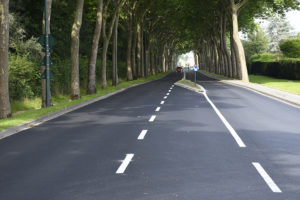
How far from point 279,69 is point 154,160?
148 feet

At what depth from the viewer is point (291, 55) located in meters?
59.8

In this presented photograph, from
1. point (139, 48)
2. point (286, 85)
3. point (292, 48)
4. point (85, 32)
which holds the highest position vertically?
point (85, 32)

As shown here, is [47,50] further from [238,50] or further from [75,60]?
[238,50]

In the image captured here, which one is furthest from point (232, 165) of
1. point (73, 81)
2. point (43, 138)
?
point (73, 81)

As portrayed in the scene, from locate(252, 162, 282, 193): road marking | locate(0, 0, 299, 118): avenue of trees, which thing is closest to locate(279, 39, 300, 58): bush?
locate(0, 0, 299, 118): avenue of trees

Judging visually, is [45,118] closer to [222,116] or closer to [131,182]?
[222,116]

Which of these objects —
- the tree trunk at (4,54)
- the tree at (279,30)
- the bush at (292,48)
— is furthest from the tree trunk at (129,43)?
the tree at (279,30)

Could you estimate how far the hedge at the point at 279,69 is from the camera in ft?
143

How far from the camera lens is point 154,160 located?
7.75m

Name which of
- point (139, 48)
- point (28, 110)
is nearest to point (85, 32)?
point (139, 48)

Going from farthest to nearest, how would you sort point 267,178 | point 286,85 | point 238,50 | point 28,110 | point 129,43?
point 129,43 < point 238,50 < point 286,85 < point 28,110 < point 267,178

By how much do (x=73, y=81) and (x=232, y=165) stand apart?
56.2ft

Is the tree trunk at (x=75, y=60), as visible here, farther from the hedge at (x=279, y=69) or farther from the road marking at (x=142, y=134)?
the hedge at (x=279, y=69)

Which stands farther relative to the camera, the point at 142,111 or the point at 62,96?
the point at 62,96
